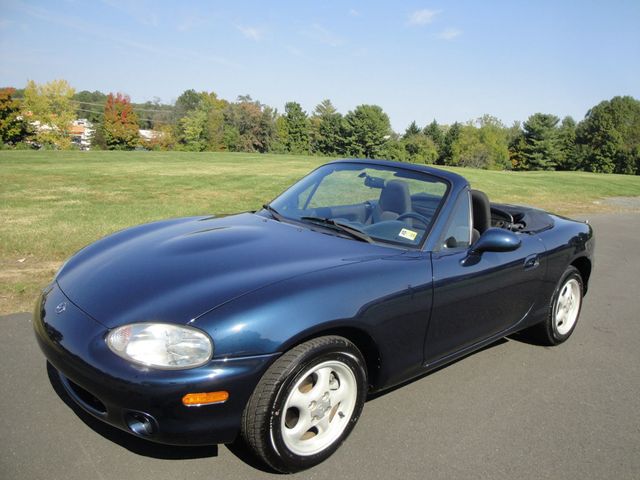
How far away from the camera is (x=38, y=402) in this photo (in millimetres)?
2842

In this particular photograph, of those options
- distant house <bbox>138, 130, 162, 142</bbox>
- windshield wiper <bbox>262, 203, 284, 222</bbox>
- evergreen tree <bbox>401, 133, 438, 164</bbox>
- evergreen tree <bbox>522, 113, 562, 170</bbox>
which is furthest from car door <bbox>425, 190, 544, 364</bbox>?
distant house <bbox>138, 130, 162, 142</bbox>

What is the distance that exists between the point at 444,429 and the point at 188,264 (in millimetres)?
1700

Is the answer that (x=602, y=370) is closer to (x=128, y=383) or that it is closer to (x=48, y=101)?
(x=128, y=383)

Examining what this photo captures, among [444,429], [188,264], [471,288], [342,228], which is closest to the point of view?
[188,264]

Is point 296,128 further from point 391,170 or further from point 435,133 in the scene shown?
point 391,170

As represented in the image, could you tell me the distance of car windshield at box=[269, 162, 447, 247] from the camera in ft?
10.7

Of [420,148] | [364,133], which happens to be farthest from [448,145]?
[364,133]

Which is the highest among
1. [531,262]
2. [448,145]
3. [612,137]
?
[612,137]

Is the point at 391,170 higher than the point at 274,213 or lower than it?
higher

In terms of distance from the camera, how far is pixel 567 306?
14.4 feet

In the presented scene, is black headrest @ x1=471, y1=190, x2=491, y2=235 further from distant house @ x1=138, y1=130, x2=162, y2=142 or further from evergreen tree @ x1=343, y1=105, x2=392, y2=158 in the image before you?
distant house @ x1=138, y1=130, x2=162, y2=142

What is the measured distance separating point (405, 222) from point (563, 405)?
1552 mm

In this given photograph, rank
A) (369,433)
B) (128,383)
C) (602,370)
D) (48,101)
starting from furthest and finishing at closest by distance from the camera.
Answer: (48,101) < (602,370) < (369,433) < (128,383)

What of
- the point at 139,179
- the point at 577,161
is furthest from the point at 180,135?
the point at 139,179
